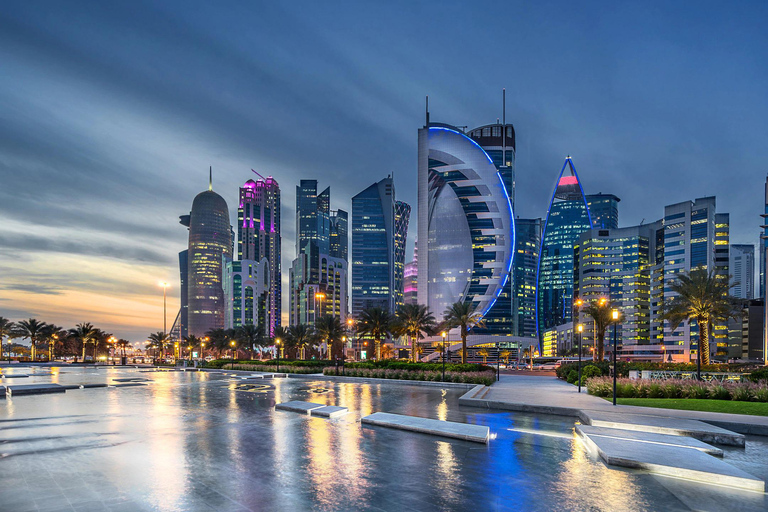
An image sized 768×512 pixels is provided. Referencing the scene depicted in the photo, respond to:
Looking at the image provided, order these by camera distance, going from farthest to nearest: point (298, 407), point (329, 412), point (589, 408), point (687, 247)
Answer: point (687, 247) → point (298, 407) → point (589, 408) → point (329, 412)

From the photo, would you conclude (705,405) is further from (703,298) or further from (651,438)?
(703,298)

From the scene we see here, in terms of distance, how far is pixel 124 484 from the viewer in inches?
349

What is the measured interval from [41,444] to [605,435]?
1557 centimetres

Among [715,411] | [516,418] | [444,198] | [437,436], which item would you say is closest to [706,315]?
[715,411]

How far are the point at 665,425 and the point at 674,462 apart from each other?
A: 450 cm

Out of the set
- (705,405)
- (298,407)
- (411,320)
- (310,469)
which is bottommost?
(411,320)

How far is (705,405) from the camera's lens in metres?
17.5

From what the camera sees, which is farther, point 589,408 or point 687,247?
point 687,247

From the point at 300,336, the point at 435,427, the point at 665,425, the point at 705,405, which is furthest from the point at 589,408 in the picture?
the point at 300,336

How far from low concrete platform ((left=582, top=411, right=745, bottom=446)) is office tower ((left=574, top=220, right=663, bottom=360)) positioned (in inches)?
7043

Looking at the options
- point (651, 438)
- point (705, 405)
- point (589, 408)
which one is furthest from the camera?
point (589, 408)

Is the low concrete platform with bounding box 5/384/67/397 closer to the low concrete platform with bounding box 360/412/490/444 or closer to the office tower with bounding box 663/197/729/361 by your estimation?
the low concrete platform with bounding box 360/412/490/444

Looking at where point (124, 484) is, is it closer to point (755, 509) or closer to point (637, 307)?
point (755, 509)

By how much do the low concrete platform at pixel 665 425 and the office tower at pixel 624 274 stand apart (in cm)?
17888
